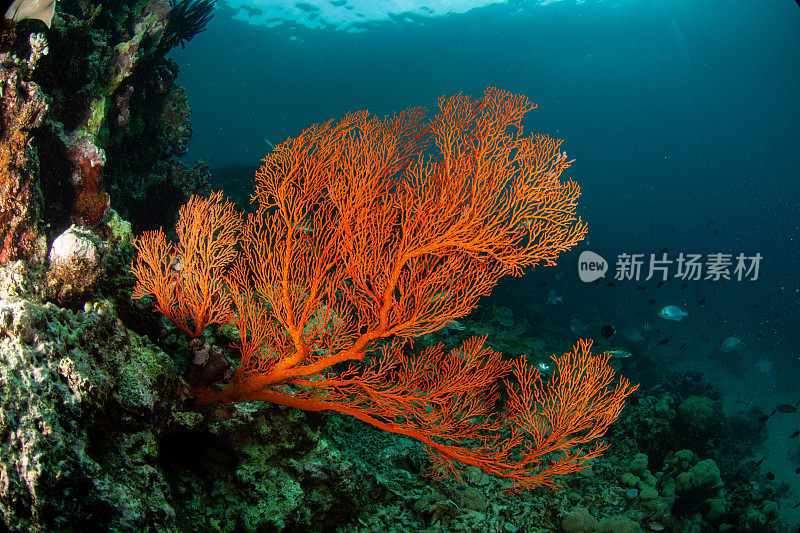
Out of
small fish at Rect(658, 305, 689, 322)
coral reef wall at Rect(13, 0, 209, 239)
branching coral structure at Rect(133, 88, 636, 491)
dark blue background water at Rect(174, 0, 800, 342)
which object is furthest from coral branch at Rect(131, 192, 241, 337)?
dark blue background water at Rect(174, 0, 800, 342)

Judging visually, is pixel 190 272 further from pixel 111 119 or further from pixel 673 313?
pixel 673 313

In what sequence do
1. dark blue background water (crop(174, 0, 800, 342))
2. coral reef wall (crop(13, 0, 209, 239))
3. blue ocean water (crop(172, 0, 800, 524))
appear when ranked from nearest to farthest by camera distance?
1. coral reef wall (crop(13, 0, 209, 239))
2. blue ocean water (crop(172, 0, 800, 524))
3. dark blue background water (crop(174, 0, 800, 342))

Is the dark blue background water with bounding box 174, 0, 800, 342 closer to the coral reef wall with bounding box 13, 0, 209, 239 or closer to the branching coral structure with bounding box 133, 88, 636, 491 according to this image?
the branching coral structure with bounding box 133, 88, 636, 491

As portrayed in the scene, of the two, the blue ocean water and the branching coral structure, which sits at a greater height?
the blue ocean water

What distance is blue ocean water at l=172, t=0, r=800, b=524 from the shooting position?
2656 centimetres

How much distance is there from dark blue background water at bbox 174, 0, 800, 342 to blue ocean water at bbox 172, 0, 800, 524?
25cm

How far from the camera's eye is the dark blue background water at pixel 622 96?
33.2 metres

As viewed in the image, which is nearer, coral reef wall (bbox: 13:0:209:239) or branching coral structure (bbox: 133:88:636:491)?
branching coral structure (bbox: 133:88:636:491)

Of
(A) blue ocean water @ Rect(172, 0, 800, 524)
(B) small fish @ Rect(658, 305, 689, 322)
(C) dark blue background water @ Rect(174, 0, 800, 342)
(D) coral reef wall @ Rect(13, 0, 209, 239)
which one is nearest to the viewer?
(D) coral reef wall @ Rect(13, 0, 209, 239)

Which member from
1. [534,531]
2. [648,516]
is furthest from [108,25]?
[648,516]

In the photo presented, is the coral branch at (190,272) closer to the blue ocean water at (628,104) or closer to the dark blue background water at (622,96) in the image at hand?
the blue ocean water at (628,104)

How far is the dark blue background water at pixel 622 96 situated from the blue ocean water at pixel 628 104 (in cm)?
25

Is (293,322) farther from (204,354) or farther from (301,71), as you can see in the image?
(301,71)

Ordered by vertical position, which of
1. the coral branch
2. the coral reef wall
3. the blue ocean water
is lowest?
the coral branch
